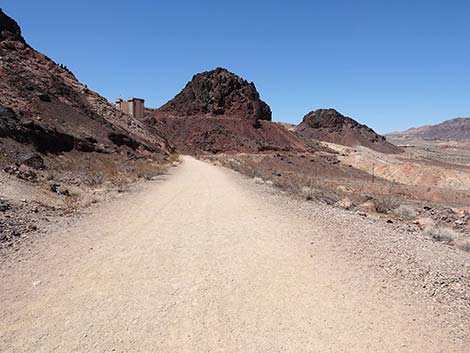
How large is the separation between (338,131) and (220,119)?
183 ft

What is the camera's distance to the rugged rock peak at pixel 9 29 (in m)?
35.7

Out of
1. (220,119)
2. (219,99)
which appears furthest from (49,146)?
(219,99)

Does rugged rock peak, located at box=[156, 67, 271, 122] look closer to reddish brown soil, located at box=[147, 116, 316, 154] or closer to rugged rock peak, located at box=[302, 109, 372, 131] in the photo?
reddish brown soil, located at box=[147, 116, 316, 154]

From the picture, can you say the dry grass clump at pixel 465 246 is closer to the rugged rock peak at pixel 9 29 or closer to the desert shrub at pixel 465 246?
the desert shrub at pixel 465 246

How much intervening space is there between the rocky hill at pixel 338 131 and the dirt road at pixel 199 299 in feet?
356

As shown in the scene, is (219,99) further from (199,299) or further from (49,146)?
(199,299)

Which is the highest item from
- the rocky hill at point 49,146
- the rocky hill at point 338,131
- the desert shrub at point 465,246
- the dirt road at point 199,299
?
the rocky hill at point 338,131

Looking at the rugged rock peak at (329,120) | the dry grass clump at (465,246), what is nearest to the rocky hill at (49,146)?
the dry grass clump at (465,246)

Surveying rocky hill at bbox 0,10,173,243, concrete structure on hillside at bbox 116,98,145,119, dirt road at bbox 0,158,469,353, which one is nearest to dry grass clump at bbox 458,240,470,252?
dirt road at bbox 0,158,469,353

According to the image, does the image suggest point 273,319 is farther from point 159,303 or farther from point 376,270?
point 376,270

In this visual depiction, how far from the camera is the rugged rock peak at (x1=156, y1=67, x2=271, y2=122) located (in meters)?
79.4

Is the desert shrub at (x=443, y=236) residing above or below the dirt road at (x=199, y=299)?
above

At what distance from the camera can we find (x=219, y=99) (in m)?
80.0

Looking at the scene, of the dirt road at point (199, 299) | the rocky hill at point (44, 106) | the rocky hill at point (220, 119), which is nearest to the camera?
the dirt road at point (199, 299)
